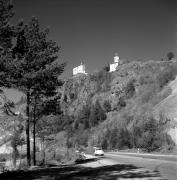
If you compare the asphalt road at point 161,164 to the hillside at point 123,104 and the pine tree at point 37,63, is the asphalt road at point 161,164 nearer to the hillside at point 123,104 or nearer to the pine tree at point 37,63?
the pine tree at point 37,63

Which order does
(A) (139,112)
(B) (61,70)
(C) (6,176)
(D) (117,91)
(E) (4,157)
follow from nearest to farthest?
(C) (6,176) → (B) (61,70) → (E) (4,157) → (A) (139,112) → (D) (117,91)

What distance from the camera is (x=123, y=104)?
123m

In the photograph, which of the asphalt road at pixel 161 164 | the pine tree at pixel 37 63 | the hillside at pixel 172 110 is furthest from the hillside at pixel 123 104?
the pine tree at pixel 37 63

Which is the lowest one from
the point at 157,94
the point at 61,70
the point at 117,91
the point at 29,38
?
the point at 61,70

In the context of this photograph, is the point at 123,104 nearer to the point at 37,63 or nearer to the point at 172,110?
the point at 172,110

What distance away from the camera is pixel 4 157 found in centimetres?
5450

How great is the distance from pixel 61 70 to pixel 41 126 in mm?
10439

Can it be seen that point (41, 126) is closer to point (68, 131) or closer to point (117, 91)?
point (68, 131)

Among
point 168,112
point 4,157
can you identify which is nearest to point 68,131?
point 168,112

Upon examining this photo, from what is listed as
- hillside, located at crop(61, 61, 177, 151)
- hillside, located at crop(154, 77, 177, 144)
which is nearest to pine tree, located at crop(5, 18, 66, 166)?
hillside, located at crop(61, 61, 177, 151)

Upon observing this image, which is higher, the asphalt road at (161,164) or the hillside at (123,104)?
the hillside at (123,104)

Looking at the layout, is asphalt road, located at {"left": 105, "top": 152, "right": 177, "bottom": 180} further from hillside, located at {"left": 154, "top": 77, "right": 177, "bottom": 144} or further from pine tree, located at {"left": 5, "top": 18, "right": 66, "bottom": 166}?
hillside, located at {"left": 154, "top": 77, "right": 177, "bottom": 144}

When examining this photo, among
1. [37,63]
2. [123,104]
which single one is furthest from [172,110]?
[123,104]

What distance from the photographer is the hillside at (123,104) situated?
70488 mm
